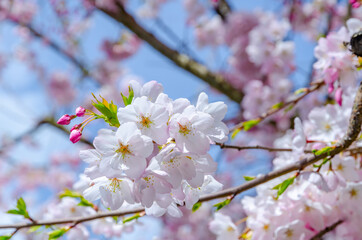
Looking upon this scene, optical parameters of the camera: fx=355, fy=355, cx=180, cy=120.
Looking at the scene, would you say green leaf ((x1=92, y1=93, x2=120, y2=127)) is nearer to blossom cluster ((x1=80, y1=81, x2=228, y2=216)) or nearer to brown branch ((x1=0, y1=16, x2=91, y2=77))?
blossom cluster ((x1=80, y1=81, x2=228, y2=216))

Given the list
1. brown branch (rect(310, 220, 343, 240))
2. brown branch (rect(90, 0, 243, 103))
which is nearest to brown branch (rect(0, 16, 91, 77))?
brown branch (rect(90, 0, 243, 103))

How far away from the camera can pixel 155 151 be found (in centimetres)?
75

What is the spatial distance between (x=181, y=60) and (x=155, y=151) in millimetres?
2677

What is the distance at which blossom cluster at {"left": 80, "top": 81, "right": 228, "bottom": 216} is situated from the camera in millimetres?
707

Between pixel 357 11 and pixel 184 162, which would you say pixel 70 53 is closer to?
pixel 357 11

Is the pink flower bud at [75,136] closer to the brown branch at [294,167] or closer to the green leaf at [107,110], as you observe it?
the green leaf at [107,110]

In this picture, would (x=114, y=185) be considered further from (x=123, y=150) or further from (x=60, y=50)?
(x=60, y=50)

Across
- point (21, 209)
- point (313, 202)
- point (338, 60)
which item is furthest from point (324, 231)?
Answer: point (21, 209)

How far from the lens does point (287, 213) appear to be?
1249 millimetres

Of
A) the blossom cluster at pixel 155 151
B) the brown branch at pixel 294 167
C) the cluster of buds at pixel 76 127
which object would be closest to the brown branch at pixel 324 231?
the brown branch at pixel 294 167

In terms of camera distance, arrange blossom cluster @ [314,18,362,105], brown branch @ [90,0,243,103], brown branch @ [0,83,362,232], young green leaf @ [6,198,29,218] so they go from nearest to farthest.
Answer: brown branch @ [0,83,362,232], young green leaf @ [6,198,29,218], blossom cluster @ [314,18,362,105], brown branch @ [90,0,243,103]

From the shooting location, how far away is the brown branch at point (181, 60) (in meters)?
3.31

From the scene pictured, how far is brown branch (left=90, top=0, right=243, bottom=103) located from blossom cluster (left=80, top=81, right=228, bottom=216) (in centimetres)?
257

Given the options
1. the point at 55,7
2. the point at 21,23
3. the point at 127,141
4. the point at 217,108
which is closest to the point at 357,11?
the point at 217,108
